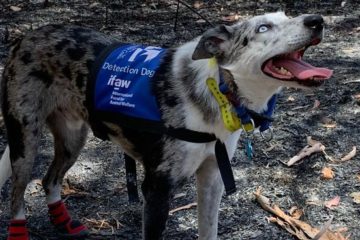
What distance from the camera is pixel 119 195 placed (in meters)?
5.02

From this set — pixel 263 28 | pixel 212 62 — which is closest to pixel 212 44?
pixel 212 62

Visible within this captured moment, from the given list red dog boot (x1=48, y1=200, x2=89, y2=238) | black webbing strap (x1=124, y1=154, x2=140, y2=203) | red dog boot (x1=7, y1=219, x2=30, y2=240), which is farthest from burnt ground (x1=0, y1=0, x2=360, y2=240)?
black webbing strap (x1=124, y1=154, x2=140, y2=203)

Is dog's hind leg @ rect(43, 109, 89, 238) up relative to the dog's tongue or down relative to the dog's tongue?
down

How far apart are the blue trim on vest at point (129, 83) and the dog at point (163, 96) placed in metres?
0.07

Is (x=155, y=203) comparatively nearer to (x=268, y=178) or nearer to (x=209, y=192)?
(x=209, y=192)

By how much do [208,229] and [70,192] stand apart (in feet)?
4.50

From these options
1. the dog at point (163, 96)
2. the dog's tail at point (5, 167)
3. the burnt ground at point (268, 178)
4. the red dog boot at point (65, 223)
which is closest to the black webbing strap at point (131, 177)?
the dog at point (163, 96)

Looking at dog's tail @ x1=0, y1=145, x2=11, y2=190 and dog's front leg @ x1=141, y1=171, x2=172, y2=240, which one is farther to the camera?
dog's tail @ x1=0, y1=145, x2=11, y2=190

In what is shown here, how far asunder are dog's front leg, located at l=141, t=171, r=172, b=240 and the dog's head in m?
0.74

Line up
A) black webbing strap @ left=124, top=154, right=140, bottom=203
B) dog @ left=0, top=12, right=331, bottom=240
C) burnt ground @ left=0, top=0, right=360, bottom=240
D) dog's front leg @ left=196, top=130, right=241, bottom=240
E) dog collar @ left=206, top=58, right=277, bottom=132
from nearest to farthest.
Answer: dog @ left=0, top=12, right=331, bottom=240 < dog collar @ left=206, top=58, right=277, bottom=132 < dog's front leg @ left=196, top=130, right=241, bottom=240 < black webbing strap @ left=124, top=154, right=140, bottom=203 < burnt ground @ left=0, top=0, right=360, bottom=240

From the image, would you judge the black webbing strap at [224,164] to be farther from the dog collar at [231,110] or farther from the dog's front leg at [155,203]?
the dog's front leg at [155,203]

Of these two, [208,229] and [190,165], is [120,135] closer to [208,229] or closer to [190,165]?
[190,165]

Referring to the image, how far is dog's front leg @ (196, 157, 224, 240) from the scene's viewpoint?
3.96 m

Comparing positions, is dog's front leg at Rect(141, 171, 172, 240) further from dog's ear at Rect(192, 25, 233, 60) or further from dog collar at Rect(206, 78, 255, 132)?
dog's ear at Rect(192, 25, 233, 60)
